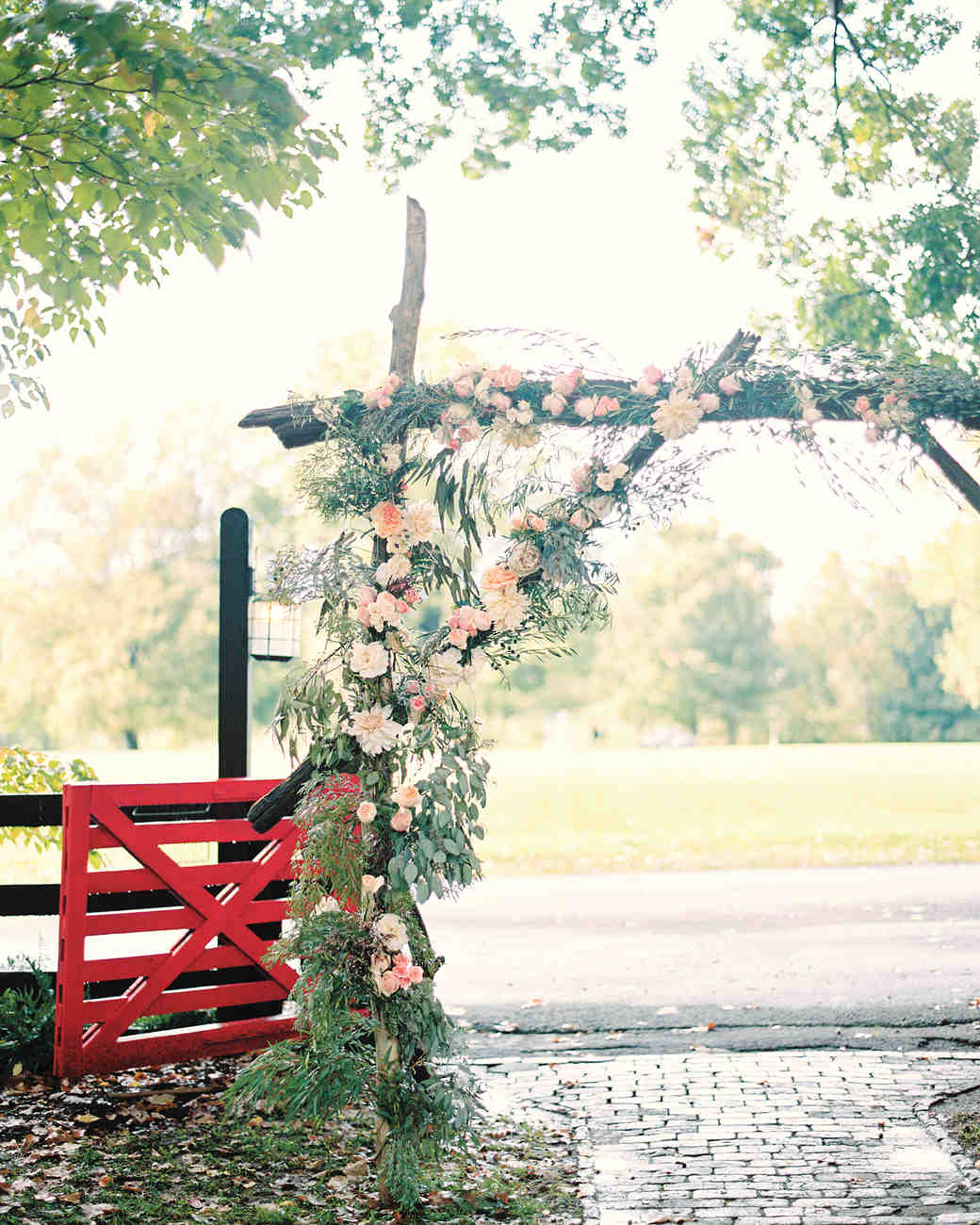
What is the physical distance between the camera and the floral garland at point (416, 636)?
496 cm

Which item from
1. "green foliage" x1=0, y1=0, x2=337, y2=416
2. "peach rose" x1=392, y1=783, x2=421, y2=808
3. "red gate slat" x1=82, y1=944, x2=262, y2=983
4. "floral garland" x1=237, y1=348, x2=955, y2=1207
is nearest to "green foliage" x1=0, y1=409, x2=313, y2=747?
"green foliage" x1=0, y1=0, x2=337, y2=416

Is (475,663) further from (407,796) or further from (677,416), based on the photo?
(677,416)

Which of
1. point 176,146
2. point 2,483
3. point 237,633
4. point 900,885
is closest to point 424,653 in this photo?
point 237,633

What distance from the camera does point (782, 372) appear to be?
5406 mm

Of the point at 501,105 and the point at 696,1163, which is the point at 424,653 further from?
the point at 501,105

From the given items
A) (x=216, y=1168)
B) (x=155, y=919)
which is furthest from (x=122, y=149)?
(x=216, y=1168)

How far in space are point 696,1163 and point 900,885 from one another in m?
10.1

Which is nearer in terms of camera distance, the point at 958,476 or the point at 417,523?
the point at 417,523

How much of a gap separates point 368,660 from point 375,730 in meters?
0.28

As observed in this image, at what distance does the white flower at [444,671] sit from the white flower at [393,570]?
0.35 m

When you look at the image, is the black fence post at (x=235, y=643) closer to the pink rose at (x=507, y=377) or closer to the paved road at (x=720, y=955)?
the paved road at (x=720, y=955)

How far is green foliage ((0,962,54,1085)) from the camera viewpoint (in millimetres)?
6516

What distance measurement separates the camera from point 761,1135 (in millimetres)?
5652

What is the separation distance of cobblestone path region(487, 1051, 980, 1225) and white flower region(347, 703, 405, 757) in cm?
190
